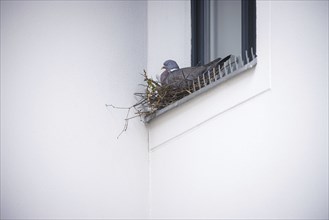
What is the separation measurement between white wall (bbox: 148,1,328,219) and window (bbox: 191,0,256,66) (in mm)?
574

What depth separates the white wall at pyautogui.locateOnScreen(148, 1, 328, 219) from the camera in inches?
93.7

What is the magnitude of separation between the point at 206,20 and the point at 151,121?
30.5 inches

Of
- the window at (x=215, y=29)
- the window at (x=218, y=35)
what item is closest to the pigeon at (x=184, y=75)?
the window at (x=218, y=35)

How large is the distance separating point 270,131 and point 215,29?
113 centimetres

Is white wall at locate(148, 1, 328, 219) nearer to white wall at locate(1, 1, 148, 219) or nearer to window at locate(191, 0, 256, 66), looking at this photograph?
white wall at locate(1, 1, 148, 219)

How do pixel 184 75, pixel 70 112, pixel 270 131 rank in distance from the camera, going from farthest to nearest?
1. pixel 184 75
2. pixel 70 112
3. pixel 270 131

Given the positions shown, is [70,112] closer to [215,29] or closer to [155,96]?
[155,96]

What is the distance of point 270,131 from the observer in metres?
2.50

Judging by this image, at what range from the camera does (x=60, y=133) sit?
268 cm

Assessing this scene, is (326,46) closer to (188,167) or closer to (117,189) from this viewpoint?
(188,167)

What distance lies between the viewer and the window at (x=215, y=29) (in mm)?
3297

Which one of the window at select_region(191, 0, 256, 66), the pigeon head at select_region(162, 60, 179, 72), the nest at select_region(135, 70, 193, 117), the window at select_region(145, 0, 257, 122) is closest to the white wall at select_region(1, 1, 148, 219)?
the nest at select_region(135, 70, 193, 117)

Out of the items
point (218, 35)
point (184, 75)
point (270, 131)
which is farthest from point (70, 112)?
point (218, 35)

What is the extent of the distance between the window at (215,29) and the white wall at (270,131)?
22.6 inches
